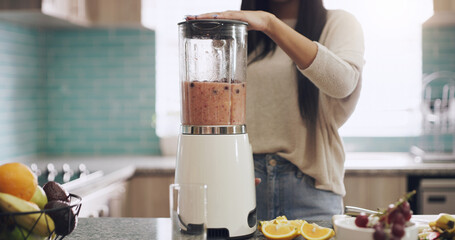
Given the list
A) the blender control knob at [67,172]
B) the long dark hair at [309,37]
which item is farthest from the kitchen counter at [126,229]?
the blender control knob at [67,172]

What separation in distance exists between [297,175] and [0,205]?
0.84 metres

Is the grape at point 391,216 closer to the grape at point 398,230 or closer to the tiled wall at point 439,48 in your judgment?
the grape at point 398,230

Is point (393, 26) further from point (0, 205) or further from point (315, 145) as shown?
point (0, 205)

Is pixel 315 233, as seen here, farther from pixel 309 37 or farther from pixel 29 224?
pixel 309 37

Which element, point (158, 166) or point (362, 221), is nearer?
point (362, 221)

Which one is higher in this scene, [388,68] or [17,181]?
[388,68]

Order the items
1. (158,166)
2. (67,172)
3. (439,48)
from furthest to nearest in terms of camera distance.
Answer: (439,48) < (158,166) < (67,172)

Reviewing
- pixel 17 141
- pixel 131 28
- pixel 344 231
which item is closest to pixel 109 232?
pixel 344 231

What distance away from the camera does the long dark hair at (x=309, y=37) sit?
4.80 feet

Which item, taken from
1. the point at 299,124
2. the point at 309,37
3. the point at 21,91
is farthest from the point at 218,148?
the point at 21,91

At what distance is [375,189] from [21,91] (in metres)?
1.98

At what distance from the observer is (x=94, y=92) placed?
320cm

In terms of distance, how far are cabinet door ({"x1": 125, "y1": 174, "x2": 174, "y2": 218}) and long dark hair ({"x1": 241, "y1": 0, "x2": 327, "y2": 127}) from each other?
3.99 feet

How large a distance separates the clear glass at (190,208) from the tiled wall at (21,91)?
2.09 meters
